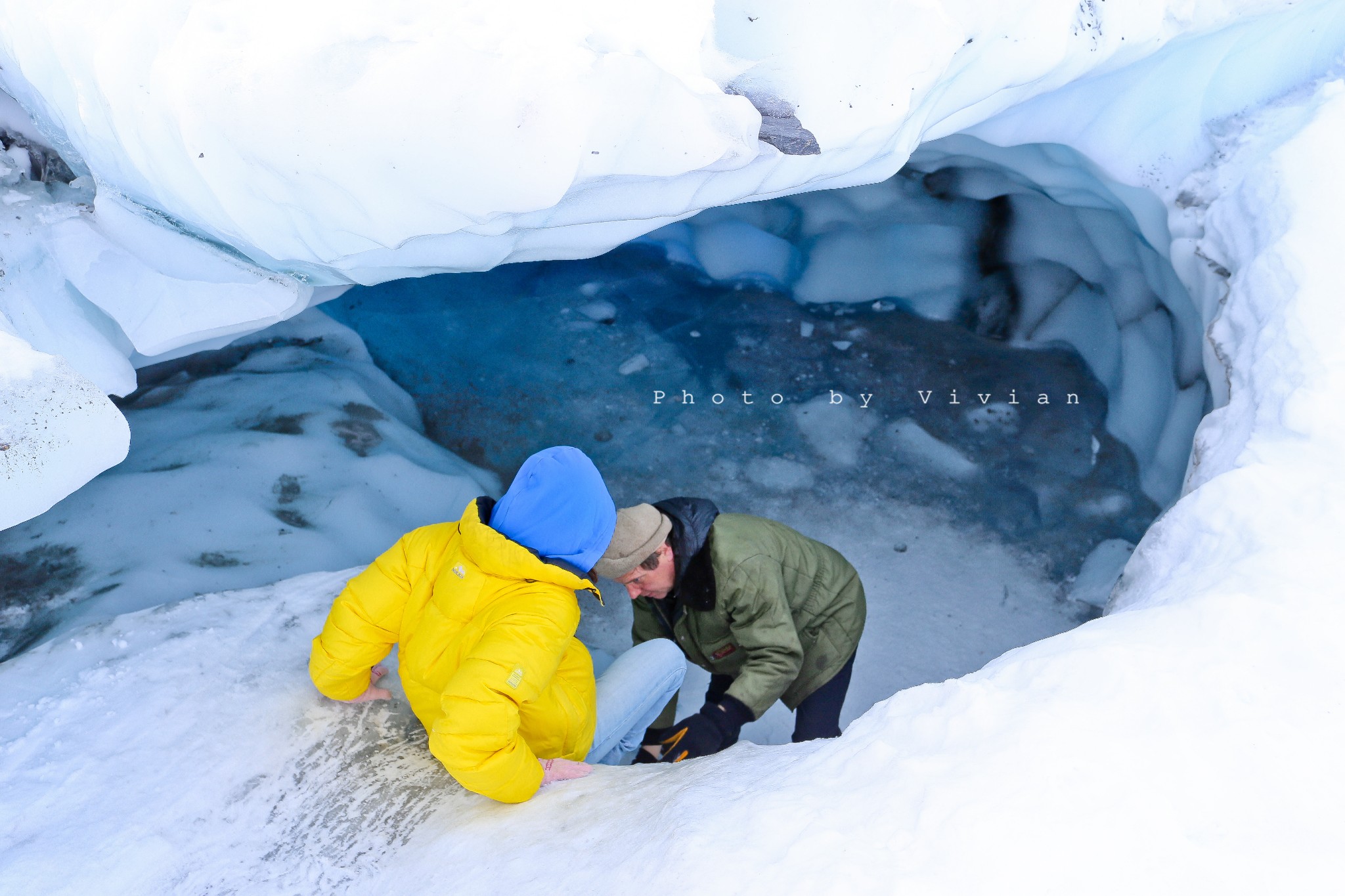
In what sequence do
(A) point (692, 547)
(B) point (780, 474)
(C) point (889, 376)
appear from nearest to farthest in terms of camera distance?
1. (A) point (692, 547)
2. (B) point (780, 474)
3. (C) point (889, 376)

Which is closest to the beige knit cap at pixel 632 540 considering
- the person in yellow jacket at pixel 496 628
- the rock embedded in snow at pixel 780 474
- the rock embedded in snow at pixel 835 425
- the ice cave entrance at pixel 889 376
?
the person in yellow jacket at pixel 496 628

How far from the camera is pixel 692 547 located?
198cm

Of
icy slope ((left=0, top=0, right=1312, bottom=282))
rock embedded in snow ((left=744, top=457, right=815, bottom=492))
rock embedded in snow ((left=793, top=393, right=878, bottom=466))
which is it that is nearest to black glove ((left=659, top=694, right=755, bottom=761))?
icy slope ((left=0, top=0, right=1312, bottom=282))

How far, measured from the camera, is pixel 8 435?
1.70 m

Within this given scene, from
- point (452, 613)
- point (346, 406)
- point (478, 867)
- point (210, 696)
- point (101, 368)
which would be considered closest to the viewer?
point (478, 867)

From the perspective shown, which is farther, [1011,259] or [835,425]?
[1011,259]

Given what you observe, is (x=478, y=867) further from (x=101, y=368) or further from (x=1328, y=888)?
(x=101, y=368)

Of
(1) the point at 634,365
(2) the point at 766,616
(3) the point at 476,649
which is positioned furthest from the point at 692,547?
(1) the point at 634,365

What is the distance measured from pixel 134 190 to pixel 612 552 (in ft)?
4.83

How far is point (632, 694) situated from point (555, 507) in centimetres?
65

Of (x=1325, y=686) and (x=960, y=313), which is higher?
(x=1325, y=686)

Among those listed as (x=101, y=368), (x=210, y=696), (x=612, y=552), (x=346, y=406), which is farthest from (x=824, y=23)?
(x=346, y=406)

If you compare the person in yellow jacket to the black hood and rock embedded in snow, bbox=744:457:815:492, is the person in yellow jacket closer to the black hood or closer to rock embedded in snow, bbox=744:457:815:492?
the black hood

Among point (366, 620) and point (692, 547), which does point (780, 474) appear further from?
point (366, 620)
